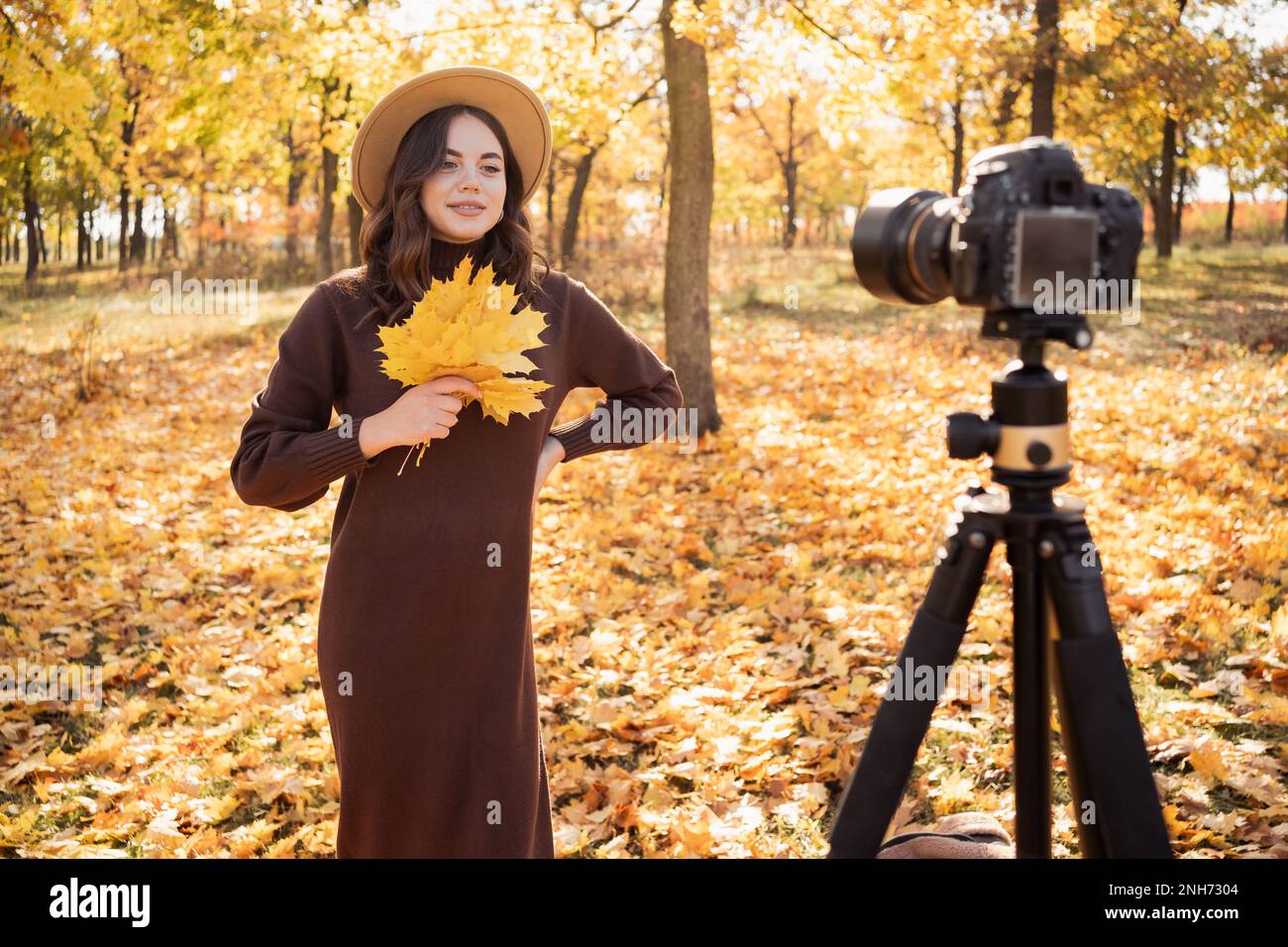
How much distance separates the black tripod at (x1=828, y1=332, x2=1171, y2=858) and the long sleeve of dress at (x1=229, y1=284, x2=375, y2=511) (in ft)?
4.10

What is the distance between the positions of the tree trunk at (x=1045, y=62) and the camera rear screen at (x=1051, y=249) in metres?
10.4

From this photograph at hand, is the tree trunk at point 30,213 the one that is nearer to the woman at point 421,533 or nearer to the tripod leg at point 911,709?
the woman at point 421,533

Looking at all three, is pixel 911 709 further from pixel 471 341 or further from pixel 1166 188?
pixel 1166 188

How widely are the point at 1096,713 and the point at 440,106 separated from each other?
1.96 m

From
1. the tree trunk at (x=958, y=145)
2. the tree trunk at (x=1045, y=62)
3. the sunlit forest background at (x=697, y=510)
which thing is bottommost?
the sunlit forest background at (x=697, y=510)

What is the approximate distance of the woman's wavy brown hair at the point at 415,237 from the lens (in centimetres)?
229

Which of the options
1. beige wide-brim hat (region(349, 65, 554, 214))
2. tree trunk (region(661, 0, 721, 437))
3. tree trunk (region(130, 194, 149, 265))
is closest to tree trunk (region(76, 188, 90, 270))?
tree trunk (region(130, 194, 149, 265))

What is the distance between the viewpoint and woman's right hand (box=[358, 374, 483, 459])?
6.77 ft

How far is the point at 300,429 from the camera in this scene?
87.5 inches

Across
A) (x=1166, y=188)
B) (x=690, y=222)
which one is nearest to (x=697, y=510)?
(x=690, y=222)

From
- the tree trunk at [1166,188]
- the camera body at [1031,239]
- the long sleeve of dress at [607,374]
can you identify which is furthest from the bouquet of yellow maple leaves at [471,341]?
the tree trunk at [1166,188]

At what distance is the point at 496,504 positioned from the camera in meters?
2.31

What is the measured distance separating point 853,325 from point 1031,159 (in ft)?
44.0

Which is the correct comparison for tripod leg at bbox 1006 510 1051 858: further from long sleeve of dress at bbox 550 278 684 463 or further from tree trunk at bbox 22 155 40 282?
tree trunk at bbox 22 155 40 282
